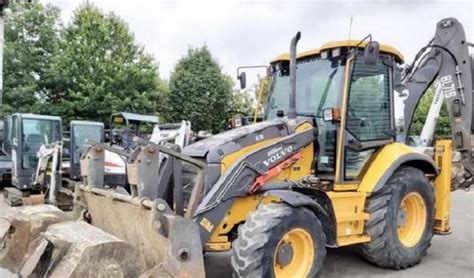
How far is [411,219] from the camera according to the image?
18.2 ft

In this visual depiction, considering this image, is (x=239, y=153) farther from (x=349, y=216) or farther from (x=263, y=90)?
(x=263, y=90)

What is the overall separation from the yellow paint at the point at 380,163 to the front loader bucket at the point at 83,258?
259 centimetres

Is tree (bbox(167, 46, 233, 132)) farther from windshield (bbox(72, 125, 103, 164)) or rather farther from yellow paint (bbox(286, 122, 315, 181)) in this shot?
yellow paint (bbox(286, 122, 315, 181))

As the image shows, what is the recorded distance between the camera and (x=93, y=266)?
3.37m

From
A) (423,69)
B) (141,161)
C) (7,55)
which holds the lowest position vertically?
(141,161)

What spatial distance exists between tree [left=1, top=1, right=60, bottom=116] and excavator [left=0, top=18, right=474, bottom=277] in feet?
54.2

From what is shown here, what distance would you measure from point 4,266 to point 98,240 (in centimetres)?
146

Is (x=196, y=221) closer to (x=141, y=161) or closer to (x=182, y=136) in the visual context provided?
(x=141, y=161)

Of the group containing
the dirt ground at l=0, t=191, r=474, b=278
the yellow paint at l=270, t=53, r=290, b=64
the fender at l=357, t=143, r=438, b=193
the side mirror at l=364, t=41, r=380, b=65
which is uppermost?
the yellow paint at l=270, t=53, r=290, b=64

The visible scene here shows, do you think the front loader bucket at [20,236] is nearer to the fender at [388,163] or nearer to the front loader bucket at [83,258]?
the front loader bucket at [83,258]

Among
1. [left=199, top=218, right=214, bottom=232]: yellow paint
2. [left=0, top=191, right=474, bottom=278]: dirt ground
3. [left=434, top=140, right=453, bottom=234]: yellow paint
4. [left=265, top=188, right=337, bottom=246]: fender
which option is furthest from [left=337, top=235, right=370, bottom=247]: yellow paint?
[left=199, top=218, right=214, bottom=232]: yellow paint

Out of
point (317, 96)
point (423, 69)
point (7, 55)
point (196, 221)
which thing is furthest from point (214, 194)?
point (7, 55)

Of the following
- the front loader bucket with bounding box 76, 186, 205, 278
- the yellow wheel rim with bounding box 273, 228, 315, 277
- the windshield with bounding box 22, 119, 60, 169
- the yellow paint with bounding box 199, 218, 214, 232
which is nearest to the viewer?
the front loader bucket with bounding box 76, 186, 205, 278

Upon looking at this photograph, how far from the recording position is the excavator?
3691mm
